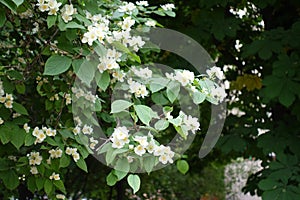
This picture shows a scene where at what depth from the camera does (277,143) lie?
2.42m

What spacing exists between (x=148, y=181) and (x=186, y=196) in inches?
41.3

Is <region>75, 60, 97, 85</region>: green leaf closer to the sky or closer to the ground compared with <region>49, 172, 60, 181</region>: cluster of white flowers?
closer to the sky

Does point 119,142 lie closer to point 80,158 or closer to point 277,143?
point 80,158

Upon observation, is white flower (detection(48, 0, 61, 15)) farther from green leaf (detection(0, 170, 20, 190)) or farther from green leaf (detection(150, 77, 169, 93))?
green leaf (detection(0, 170, 20, 190))

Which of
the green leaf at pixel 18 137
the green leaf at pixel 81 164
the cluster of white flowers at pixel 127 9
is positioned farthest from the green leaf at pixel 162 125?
the cluster of white flowers at pixel 127 9

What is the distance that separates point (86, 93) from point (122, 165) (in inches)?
15.6

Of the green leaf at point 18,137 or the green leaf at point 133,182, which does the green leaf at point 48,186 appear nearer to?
the green leaf at point 18,137

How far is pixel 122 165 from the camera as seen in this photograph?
122cm

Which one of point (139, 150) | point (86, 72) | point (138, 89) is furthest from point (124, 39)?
point (139, 150)

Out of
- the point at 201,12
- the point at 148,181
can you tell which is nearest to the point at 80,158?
the point at 201,12

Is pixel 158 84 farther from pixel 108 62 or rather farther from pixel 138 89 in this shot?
pixel 108 62

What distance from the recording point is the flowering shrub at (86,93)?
1164mm

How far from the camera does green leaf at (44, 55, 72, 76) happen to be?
1.12m

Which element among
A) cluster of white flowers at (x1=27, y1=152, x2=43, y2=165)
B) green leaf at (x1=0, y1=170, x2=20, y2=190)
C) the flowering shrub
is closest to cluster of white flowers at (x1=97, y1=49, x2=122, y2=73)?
the flowering shrub
